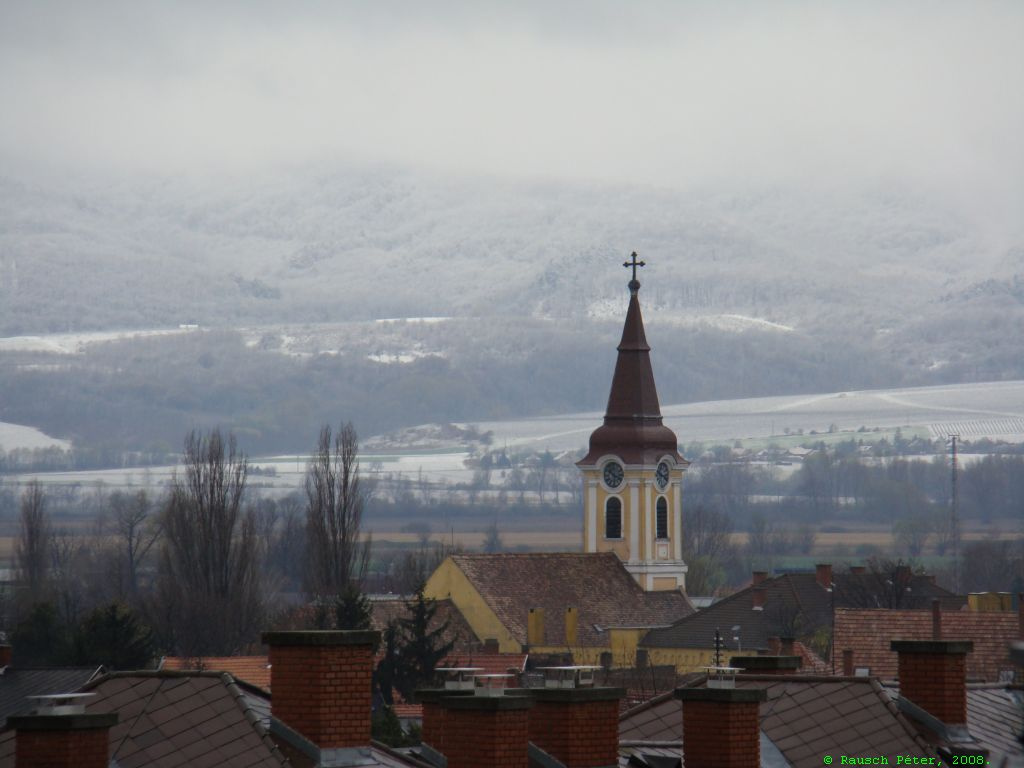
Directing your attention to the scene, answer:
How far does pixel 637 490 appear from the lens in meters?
116

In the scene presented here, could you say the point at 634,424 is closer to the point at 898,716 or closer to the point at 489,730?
the point at 898,716

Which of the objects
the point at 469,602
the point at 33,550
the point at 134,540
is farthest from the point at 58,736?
the point at 134,540

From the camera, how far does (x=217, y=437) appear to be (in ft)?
427

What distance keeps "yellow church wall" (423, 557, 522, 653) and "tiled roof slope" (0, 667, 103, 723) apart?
5908 centimetres

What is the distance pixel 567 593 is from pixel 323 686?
89.3 m

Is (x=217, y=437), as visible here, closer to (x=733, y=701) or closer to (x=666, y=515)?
(x=666, y=515)

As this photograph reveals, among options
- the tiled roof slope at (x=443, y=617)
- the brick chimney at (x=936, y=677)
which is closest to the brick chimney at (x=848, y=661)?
the brick chimney at (x=936, y=677)

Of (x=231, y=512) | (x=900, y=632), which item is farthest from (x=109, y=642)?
(x=231, y=512)

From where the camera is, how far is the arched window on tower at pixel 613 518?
4569 inches

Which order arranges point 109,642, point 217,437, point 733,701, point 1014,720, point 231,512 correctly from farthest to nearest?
1. point 217,437
2. point 231,512
3. point 109,642
4. point 1014,720
5. point 733,701

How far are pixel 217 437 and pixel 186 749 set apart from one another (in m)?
109

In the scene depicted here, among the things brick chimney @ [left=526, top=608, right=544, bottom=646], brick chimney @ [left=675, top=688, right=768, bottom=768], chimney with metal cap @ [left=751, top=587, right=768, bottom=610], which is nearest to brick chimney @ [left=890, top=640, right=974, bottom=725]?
brick chimney @ [left=675, top=688, right=768, bottom=768]

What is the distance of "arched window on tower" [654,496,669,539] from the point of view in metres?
116

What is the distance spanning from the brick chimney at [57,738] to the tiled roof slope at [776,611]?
78.4 meters
